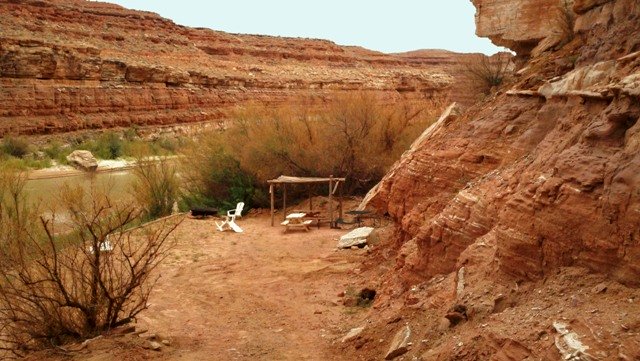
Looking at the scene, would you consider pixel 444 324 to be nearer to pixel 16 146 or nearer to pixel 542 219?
pixel 542 219

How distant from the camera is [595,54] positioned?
6.83 m

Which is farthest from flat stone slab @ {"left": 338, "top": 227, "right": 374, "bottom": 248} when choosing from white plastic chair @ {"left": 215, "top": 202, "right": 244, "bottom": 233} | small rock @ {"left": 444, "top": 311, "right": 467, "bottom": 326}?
small rock @ {"left": 444, "top": 311, "right": 467, "bottom": 326}

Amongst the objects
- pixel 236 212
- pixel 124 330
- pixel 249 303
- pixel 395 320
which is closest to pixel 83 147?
pixel 236 212

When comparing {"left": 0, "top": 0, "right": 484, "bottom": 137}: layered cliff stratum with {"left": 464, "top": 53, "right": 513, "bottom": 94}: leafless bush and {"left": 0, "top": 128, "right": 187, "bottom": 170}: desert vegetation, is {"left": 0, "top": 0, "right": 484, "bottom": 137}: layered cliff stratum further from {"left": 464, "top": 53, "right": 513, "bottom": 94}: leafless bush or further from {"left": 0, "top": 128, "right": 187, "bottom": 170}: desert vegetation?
{"left": 464, "top": 53, "right": 513, "bottom": 94}: leafless bush

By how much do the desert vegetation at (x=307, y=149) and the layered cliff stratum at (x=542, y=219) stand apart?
401 inches

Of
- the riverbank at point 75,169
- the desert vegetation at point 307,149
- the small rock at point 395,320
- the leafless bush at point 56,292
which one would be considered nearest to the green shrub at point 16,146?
the riverbank at point 75,169

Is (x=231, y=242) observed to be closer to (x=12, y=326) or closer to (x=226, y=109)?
(x=12, y=326)

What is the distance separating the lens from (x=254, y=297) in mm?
10172

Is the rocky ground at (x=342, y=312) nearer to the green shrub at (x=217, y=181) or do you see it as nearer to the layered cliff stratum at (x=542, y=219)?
the layered cliff stratum at (x=542, y=219)

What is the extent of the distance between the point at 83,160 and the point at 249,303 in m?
25.5

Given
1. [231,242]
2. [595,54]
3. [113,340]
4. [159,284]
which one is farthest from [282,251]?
[595,54]

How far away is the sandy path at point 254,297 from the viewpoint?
7.75 m

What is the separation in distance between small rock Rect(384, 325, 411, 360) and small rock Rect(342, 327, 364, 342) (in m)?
1.02

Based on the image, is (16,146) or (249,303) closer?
(249,303)
